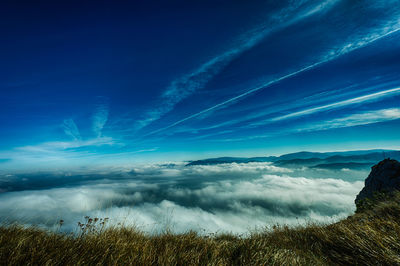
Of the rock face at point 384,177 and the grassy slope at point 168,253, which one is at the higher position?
the grassy slope at point 168,253

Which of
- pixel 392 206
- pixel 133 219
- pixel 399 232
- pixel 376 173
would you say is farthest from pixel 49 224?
pixel 376 173

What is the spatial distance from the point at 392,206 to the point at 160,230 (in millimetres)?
8606

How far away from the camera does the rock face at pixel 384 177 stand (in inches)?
502

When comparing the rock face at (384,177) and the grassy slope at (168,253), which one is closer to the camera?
the grassy slope at (168,253)

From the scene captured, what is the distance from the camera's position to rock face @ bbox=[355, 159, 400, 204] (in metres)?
12.7

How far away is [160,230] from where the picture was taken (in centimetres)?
622

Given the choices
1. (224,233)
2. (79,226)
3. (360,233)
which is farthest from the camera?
(224,233)

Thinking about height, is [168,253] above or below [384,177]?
above

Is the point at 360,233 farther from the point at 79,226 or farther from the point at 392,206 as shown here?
the point at 79,226

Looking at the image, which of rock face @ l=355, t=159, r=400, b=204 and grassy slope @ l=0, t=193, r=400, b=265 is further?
rock face @ l=355, t=159, r=400, b=204

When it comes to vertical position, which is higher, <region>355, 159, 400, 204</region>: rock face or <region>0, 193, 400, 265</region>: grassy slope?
<region>0, 193, 400, 265</region>: grassy slope

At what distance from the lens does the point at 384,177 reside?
529 inches

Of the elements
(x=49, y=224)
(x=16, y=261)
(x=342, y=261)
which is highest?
(x=16, y=261)

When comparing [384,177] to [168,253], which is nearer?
[168,253]
